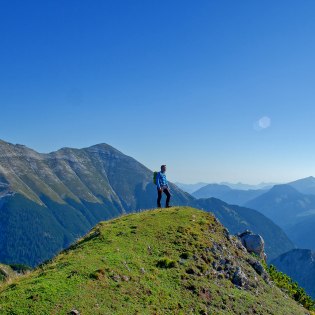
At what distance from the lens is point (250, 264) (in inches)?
1388

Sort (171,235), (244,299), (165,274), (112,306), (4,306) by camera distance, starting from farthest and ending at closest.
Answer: (171,235)
(244,299)
(165,274)
(112,306)
(4,306)

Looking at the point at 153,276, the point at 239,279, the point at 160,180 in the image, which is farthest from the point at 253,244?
the point at 153,276

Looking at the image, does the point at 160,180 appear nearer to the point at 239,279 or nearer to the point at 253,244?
the point at 239,279

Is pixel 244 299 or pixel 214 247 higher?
pixel 214 247

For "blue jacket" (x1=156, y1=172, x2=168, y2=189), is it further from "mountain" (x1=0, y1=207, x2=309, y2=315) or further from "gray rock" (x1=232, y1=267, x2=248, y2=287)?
"gray rock" (x1=232, y1=267, x2=248, y2=287)

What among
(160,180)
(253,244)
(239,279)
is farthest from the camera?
(253,244)

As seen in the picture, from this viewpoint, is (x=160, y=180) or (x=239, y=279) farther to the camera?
(x=160, y=180)

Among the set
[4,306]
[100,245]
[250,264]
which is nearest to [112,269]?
[100,245]

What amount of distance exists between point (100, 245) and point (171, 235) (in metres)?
6.38

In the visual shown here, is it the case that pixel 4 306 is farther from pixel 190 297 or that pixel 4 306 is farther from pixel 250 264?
pixel 250 264

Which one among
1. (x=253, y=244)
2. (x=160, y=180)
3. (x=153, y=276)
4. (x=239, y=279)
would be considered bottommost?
(x=239, y=279)

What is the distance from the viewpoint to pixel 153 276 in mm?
24969

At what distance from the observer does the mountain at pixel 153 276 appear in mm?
20250

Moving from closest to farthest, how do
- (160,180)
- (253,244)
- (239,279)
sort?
1. (239,279)
2. (160,180)
3. (253,244)
